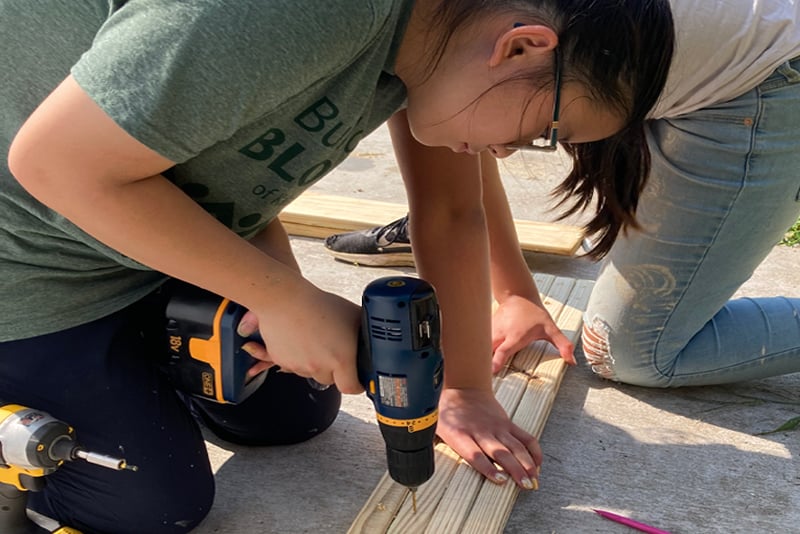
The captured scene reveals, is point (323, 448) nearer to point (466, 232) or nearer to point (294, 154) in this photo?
point (466, 232)

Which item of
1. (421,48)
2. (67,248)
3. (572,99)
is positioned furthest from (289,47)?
(67,248)

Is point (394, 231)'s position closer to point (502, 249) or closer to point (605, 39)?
point (502, 249)

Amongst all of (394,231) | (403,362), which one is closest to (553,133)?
(403,362)

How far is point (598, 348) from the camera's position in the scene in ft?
8.11

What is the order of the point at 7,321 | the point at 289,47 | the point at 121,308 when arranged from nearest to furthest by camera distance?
the point at 289,47 → the point at 7,321 → the point at 121,308

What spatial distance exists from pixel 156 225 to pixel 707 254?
155cm

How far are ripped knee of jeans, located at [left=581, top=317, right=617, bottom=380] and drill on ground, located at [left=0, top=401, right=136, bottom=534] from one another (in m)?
1.41

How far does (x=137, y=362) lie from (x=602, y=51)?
125cm

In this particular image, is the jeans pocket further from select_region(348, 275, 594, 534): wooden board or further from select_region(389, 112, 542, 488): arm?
select_region(348, 275, 594, 534): wooden board

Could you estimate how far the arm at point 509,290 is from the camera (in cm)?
253

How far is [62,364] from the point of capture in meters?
1.79

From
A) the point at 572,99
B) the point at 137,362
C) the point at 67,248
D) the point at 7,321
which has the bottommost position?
the point at 137,362

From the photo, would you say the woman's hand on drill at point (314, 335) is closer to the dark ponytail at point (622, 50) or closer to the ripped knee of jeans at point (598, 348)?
the dark ponytail at point (622, 50)

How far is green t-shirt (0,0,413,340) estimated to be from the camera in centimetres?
118
